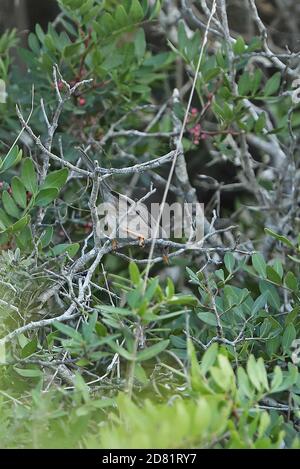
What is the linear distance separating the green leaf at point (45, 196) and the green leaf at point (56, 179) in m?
0.01

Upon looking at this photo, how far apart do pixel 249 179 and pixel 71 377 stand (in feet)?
3.28

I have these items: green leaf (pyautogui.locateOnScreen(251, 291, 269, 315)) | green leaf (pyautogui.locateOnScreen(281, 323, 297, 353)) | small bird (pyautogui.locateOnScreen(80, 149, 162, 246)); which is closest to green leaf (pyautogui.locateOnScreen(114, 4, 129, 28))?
small bird (pyautogui.locateOnScreen(80, 149, 162, 246))

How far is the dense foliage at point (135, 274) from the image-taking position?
4.24ft

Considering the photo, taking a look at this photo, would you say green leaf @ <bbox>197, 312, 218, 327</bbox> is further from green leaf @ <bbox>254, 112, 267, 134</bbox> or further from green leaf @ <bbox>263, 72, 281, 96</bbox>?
green leaf @ <bbox>263, 72, 281, 96</bbox>

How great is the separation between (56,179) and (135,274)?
1.40 ft

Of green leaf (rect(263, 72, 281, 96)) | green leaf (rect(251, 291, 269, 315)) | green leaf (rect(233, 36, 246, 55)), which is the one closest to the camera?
green leaf (rect(251, 291, 269, 315))

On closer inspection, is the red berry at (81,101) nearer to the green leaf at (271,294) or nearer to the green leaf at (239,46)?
the green leaf at (239,46)

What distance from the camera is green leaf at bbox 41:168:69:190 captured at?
1.65 m

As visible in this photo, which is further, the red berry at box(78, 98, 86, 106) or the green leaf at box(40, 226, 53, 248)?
the red berry at box(78, 98, 86, 106)

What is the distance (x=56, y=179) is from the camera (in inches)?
65.4

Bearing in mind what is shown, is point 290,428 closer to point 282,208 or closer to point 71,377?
point 71,377

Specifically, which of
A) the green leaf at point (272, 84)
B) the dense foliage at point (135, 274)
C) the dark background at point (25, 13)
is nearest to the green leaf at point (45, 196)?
the dense foliage at point (135, 274)

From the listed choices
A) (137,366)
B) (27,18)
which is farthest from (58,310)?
(27,18)

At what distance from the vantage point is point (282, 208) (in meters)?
2.26
